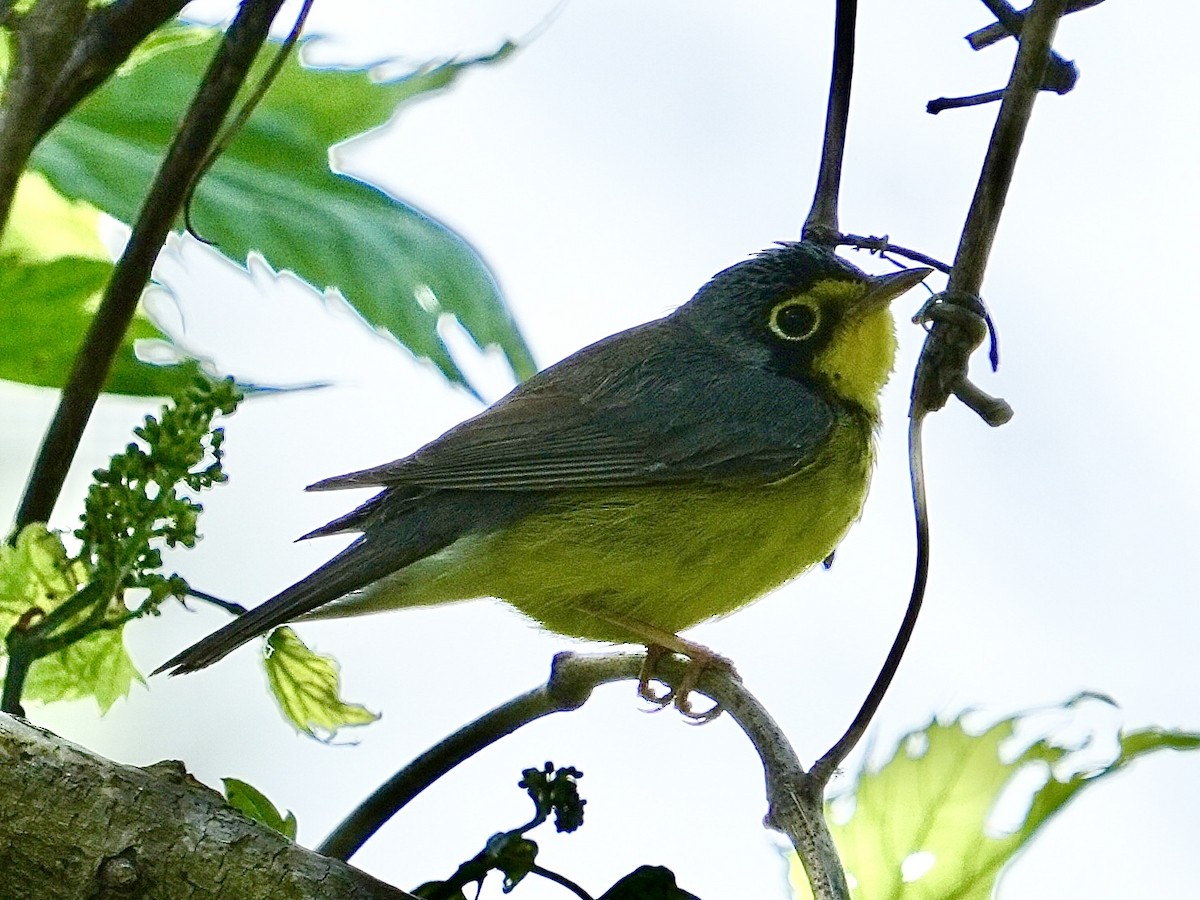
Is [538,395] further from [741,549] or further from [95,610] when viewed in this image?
[95,610]

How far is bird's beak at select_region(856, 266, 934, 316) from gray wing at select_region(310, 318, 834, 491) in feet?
0.69

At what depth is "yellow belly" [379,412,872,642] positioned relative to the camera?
2439mm

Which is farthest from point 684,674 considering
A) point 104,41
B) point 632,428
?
point 104,41

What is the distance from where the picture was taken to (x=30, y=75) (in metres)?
1.32

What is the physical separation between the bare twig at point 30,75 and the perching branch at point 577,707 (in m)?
0.72

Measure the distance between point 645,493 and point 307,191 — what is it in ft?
3.32

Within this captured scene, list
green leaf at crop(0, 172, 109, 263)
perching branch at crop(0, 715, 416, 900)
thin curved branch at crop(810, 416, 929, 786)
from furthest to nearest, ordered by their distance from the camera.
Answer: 1. green leaf at crop(0, 172, 109, 263)
2. thin curved branch at crop(810, 416, 929, 786)
3. perching branch at crop(0, 715, 416, 900)

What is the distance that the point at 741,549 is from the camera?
245 centimetres

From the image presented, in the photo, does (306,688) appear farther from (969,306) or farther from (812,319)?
(812,319)

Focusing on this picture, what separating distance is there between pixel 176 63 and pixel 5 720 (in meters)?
1.01

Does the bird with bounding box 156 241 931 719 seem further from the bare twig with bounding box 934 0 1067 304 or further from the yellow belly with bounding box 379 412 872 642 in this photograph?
the bare twig with bounding box 934 0 1067 304

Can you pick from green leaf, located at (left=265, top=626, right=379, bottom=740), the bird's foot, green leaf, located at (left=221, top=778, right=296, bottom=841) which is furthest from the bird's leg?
green leaf, located at (left=221, top=778, right=296, bottom=841)

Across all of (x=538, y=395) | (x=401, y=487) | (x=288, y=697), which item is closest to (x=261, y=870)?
(x=288, y=697)

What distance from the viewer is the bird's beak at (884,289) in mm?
2696
